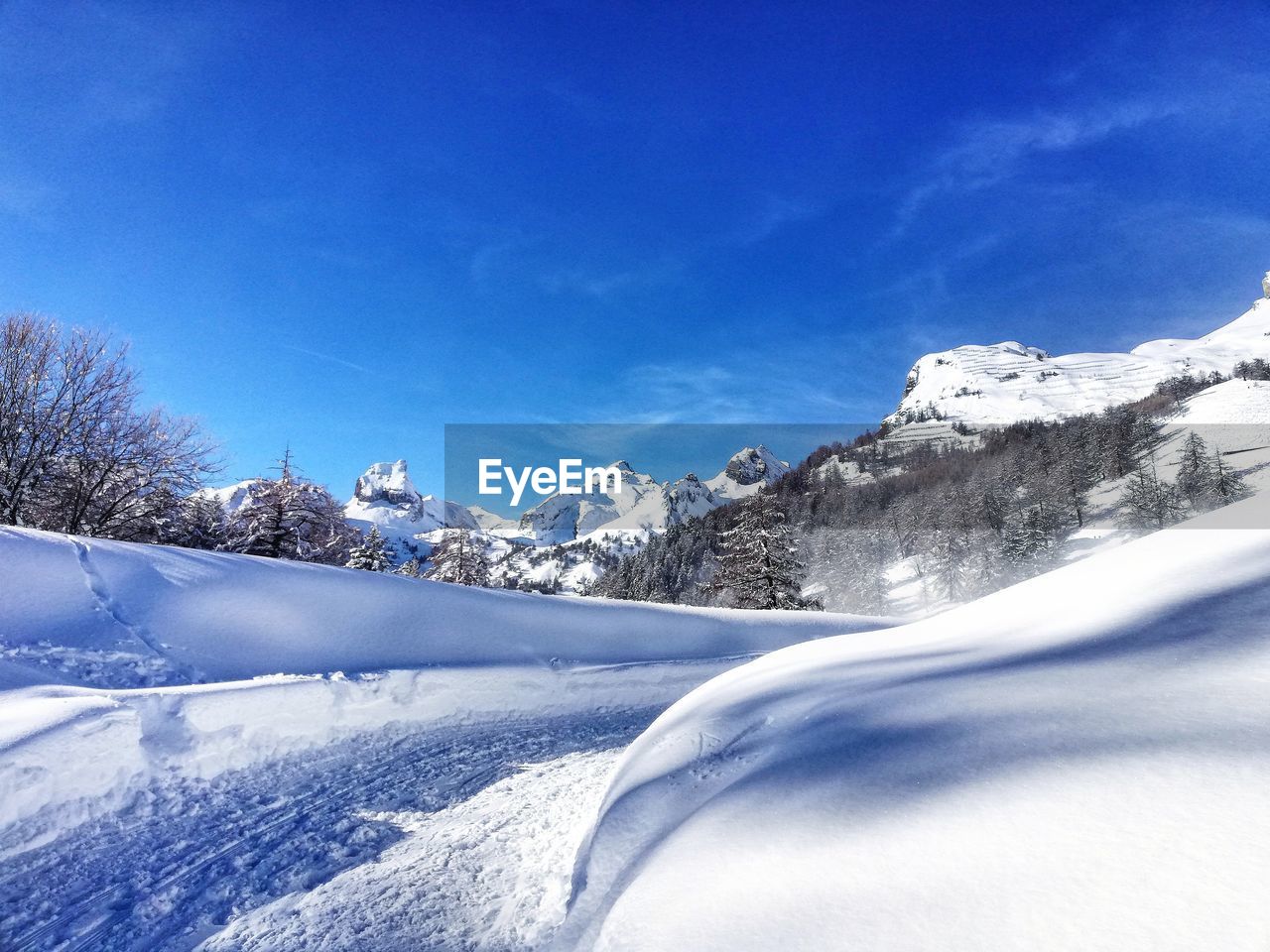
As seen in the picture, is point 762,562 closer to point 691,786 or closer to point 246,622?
point 246,622

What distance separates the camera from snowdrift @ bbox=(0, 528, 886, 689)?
251 inches

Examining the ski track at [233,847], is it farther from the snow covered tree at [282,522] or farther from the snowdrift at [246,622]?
the snow covered tree at [282,522]

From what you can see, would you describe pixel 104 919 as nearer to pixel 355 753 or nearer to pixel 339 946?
pixel 339 946

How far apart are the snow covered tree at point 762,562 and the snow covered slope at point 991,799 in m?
18.7

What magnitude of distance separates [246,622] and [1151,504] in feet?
169

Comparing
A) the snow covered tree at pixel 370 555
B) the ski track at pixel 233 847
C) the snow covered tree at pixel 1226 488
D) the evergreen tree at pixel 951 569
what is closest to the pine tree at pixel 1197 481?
the snow covered tree at pixel 1226 488

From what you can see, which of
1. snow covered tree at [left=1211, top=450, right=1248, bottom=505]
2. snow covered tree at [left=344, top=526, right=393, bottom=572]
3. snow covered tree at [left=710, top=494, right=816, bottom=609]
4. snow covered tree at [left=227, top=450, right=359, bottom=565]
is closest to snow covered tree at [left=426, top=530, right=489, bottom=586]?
snow covered tree at [left=344, top=526, right=393, bottom=572]

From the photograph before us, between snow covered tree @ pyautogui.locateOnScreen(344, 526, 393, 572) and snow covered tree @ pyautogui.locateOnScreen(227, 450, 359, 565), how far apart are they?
5.38 metres

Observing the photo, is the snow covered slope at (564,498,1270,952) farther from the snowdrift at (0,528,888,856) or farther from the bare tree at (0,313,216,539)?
the bare tree at (0,313,216,539)

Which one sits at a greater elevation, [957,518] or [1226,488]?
[1226,488]

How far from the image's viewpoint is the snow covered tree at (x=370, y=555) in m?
29.5

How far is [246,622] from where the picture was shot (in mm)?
7742

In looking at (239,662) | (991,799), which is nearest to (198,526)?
(239,662)

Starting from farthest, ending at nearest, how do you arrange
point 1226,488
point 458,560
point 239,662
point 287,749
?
1. point 1226,488
2. point 458,560
3. point 239,662
4. point 287,749
